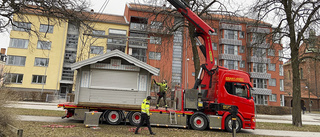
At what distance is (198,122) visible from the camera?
11.7 m

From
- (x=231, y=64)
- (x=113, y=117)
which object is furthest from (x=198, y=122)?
(x=231, y=64)

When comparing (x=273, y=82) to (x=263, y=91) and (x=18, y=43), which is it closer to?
(x=263, y=91)

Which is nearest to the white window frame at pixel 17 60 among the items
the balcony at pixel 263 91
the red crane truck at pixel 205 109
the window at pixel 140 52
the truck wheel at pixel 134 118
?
the window at pixel 140 52

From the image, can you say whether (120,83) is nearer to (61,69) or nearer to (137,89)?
(137,89)

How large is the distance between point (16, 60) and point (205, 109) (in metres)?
40.8

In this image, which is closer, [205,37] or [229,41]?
[205,37]

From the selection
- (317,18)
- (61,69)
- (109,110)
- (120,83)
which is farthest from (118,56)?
(61,69)

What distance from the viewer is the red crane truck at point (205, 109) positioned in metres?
11.6

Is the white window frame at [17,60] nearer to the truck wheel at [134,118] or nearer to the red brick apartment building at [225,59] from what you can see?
the red brick apartment building at [225,59]

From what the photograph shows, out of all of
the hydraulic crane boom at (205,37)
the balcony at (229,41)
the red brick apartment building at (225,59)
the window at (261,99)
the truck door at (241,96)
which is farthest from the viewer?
the balcony at (229,41)

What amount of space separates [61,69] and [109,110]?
33230 mm

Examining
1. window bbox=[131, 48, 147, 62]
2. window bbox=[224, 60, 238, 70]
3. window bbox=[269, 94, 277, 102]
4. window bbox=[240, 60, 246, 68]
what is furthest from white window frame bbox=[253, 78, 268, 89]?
window bbox=[131, 48, 147, 62]

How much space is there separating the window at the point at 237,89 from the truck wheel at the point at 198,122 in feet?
7.18

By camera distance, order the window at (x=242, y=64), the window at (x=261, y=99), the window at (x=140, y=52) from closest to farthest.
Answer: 1. the window at (x=140, y=52)
2. the window at (x=261, y=99)
3. the window at (x=242, y=64)
